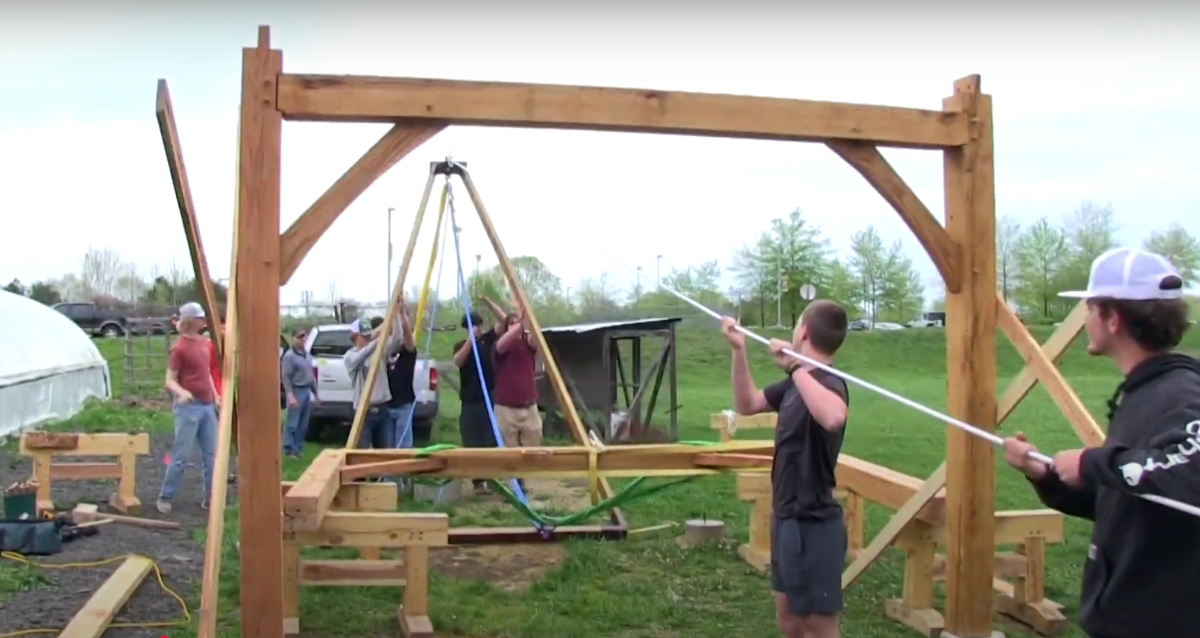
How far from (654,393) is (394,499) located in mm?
8593

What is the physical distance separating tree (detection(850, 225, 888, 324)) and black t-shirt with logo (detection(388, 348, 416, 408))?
4628 centimetres

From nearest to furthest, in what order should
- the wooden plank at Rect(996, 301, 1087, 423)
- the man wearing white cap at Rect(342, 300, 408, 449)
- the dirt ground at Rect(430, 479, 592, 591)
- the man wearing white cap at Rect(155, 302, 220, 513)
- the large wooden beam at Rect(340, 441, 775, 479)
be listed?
the wooden plank at Rect(996, 301, 1087, 423), the large wooden beam at Rect(340, 441, 775, 479), the dirt ground at Rect(430, 479, 592, 591), the man wearing white cap at Rect(155, 302, 220, 513), the man wearing white cap at Rect(342, 300, 408, 449)

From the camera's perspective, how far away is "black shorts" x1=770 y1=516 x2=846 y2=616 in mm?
3510

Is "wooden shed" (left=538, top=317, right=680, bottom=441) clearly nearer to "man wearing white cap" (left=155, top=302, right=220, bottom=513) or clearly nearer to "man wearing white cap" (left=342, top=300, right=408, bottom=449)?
"man wearing white cap" (left=342, top=300, right=408, bottom=449)

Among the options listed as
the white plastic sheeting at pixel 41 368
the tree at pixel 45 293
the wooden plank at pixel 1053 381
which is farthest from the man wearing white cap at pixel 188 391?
the tree at pixel 45 293

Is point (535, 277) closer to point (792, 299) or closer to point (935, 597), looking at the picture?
point (935, 597)

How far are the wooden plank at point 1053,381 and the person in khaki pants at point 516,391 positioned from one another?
14.8 ft

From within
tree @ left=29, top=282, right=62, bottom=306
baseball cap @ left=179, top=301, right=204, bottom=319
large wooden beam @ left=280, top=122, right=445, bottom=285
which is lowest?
baseball cap @ left=179, top=301, right=204, bottom=319

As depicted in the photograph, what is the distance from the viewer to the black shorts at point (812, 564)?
3.51 meters

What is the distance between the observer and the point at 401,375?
9.07m

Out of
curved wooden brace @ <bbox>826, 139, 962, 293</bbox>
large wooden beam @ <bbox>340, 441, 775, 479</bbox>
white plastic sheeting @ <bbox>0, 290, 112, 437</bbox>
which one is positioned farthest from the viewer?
white plastic sheeting @ <bbox>0, 290, 112, 437</bbox>

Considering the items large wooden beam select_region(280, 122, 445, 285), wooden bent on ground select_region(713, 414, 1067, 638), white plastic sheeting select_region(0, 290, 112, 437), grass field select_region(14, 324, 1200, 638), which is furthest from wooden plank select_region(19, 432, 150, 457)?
wooden bent on ground select_region(713, 414, 1067, 638)

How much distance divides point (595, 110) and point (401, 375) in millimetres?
5345

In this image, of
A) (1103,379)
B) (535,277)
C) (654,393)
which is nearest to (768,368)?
(1103,379)
